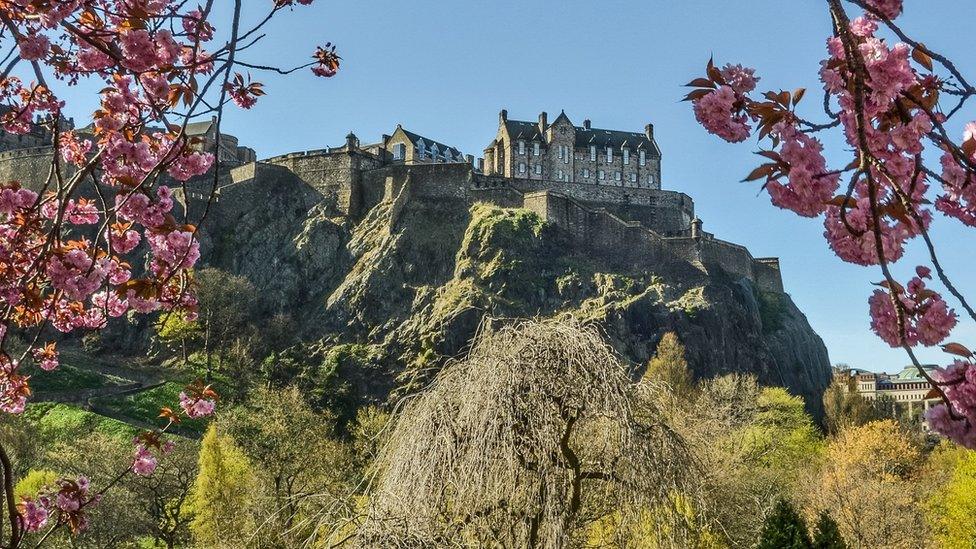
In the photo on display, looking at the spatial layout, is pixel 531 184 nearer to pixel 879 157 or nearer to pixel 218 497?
pixel 218 497

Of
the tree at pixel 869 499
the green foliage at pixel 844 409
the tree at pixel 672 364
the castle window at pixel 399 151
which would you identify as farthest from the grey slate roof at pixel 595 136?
the tree at pixel 869 499

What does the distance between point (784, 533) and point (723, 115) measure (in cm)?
1601

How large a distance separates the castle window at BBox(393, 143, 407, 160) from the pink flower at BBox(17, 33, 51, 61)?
62.9 meters

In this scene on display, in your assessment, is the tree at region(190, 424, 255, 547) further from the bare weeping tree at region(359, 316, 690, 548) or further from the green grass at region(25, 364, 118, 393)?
the green grass at region(25, 364, 118, 393)

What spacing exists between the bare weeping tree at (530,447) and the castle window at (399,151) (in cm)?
5860

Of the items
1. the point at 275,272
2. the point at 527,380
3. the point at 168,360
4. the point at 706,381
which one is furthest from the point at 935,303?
the point at 275,272

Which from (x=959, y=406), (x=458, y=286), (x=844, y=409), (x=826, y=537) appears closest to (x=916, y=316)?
(x=959, y=406)

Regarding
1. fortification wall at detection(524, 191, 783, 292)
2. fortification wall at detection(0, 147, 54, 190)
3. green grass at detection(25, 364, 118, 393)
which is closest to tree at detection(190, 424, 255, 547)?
green grass at detection(25, 364, 118, 393)

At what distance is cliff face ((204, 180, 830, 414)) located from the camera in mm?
53122

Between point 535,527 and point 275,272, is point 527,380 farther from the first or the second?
point 275,272

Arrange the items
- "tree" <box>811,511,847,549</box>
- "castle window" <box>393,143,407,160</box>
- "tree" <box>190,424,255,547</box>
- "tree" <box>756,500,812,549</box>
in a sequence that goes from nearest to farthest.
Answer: "tree" <box>756,500,812,549</box>
"tree" <box>811,511,847,549</box>
"tree" <box>190,424,255,547</box>
"castle window" <box>393,143,407,160</box>

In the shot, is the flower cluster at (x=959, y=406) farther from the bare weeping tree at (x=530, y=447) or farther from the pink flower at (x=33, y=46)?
the bare weeping tree at (x=530, y=447)

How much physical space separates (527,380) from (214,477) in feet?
68.7

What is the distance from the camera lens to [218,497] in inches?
1072
